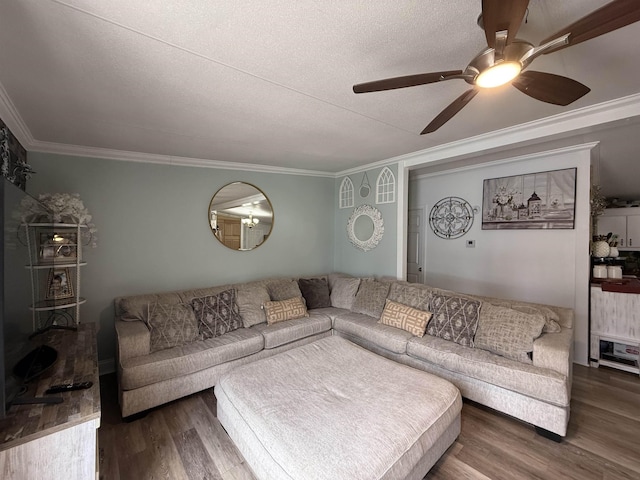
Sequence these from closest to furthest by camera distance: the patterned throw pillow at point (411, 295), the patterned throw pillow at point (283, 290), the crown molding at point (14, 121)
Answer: the crown molding at point (14, 121) → the patterned throw pillow at point (411, 295) → the patterned throw pillow at point (283, 290)

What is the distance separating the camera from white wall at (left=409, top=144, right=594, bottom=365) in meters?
3.16

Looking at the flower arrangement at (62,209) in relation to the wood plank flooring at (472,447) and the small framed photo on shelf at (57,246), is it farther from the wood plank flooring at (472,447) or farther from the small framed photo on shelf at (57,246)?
the wood plank flooring at (472,447)

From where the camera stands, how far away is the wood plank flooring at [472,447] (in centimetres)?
167

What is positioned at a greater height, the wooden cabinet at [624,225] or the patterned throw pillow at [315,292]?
the wooden cabinet at [624,225]

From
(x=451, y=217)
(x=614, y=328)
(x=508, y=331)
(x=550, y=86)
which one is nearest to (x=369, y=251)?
(x=451, y=217)

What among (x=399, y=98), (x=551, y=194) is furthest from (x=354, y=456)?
(x=551, y=194)

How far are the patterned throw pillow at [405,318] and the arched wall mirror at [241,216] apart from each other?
205 cm

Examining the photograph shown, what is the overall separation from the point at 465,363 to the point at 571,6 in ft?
7.61

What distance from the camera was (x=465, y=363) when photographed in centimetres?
224

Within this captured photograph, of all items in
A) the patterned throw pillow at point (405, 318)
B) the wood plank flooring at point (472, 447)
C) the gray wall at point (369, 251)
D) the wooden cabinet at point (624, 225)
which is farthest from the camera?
the wooden cabinet at point (624, 225)

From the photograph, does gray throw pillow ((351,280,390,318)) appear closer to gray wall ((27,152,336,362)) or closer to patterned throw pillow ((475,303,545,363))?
patterned throw pillow ((475,303,545,363))

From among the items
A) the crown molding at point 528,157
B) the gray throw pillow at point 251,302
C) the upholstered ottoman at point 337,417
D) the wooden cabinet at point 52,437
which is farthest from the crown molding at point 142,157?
the upholstered ottoman at point 337,417

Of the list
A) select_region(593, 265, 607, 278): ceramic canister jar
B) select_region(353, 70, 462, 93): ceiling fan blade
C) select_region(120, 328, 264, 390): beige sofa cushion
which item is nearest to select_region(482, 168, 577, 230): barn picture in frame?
select_region(593, 265, 607, 278): ceramic canister jar

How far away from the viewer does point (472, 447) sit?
1.88 m
